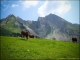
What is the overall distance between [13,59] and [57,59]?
26.9ft

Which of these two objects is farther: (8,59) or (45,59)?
(45,59)

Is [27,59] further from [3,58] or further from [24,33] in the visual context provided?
[24,33]

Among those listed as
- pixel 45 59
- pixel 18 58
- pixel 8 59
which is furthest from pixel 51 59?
pixel 8 59

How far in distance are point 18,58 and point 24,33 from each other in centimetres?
2184

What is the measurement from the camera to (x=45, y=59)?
20406mm

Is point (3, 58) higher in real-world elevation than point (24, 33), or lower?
lower

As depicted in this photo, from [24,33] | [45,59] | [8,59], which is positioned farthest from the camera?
[24,33]

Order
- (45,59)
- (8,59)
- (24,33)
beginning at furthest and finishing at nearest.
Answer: (24,33), (45,59), (8,59)

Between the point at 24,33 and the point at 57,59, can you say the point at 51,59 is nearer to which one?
the point at 57,59

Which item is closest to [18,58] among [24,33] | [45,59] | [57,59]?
[45,59]

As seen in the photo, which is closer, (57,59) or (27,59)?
(27,59)

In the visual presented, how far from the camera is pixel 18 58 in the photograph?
63.4 ft

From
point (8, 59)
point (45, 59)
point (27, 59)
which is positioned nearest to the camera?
point (8, 59)

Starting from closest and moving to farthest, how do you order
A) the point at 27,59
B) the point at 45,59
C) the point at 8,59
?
the point at 8,59
the point at 27,59
the point at 45,59
